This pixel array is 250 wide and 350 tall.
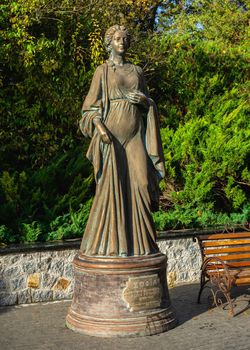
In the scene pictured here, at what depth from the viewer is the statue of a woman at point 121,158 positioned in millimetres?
5840

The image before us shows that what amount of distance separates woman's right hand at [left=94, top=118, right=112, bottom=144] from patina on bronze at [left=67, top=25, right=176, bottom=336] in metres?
0.01

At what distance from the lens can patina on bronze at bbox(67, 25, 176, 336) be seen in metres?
5.70

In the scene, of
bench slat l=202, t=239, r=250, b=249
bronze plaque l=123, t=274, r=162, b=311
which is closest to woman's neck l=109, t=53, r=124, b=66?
bronze plaque l=123, t=274, r=162, b=311

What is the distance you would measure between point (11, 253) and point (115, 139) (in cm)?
247

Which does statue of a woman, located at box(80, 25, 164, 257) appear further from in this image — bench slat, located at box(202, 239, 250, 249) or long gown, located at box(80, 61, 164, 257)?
bench slat, located at box(202, 239, 250, 249)

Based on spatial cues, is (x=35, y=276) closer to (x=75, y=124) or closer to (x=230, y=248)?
(x=230, y=248)

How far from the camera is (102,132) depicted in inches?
228

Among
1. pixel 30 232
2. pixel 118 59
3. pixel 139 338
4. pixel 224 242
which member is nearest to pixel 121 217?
pixel 139 338

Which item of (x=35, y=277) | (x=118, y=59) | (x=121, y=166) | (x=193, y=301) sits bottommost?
(x=193, y=301)

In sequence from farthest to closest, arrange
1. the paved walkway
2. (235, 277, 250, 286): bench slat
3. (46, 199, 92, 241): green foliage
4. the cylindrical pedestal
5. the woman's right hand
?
(46, 199, 92, 241): green foliage, (235, 277, 250, 286): bench slat, the woman's right hand, the cylindrical pedestal, the paved walkway

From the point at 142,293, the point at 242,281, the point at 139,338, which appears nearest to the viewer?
the point at 139,338

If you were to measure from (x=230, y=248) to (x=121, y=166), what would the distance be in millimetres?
2432

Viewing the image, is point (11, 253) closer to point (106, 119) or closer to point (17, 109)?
point (106, 119)

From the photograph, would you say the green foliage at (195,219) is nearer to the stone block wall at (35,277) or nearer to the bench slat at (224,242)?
the bench slat at (224,242)
